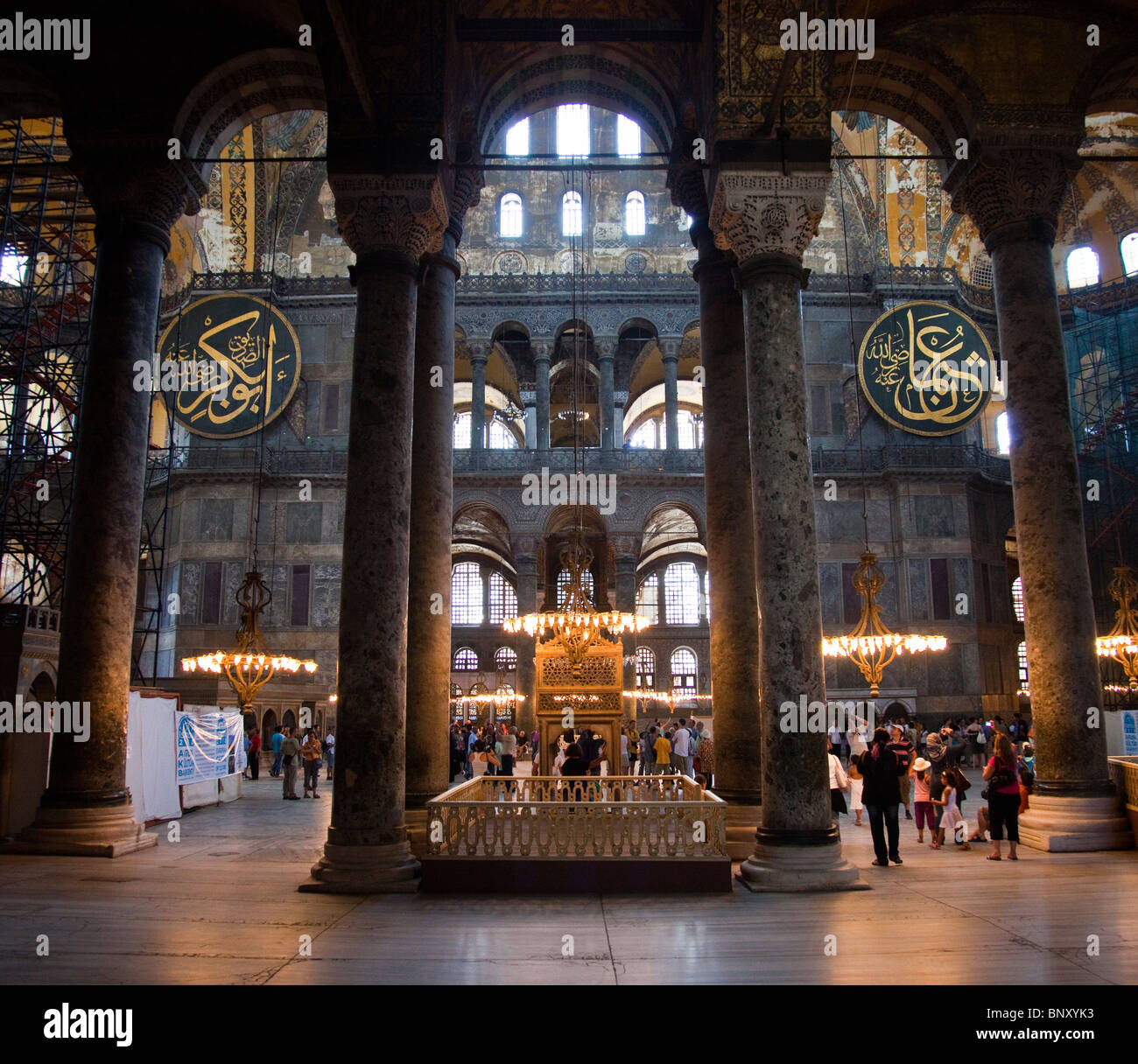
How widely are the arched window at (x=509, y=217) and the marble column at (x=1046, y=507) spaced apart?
59.7 feet

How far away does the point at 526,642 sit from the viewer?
73.2ft

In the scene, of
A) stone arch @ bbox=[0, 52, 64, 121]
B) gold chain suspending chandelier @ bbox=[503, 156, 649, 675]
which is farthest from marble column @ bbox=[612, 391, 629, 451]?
stone arch @ bbox=[0, 52, 64, 121]

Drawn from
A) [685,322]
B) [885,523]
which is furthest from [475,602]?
[885,523]

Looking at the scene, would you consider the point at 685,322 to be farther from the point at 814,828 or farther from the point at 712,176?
the point at 814,828

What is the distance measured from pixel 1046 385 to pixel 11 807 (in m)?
9.37

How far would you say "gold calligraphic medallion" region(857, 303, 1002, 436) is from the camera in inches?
783

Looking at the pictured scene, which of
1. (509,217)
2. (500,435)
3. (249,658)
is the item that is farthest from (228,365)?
(500,435)

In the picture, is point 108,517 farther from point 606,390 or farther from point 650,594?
point 650,594

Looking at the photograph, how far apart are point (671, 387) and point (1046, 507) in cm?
1670

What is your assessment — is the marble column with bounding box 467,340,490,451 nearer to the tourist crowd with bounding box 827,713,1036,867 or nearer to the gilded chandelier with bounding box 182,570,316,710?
the gilded chandelier with bounding box 182,570,316,710

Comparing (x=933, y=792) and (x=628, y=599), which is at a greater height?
(x=628, y=599)

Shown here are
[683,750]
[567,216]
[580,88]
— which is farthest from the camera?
[567,216]

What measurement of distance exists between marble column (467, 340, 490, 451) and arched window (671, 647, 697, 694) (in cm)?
1104

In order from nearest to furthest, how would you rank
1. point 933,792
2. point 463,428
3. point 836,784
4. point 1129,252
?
point 933,792 → point 836,784 → point 1129,252 → point 463,428
